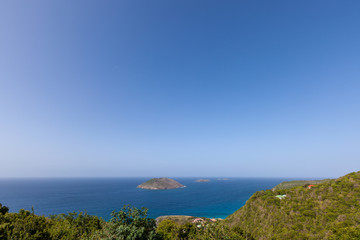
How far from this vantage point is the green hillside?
31.3 meters

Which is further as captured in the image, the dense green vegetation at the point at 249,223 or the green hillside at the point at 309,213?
the green hillside at the point at 309,213

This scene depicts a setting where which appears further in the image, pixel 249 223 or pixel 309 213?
pixel 249 223

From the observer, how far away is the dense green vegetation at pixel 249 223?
19.7 m

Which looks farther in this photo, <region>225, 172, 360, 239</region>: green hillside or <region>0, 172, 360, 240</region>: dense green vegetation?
<region>225, 172, 360, 239</region>: green hillside

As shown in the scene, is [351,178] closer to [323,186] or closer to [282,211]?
[323,186]

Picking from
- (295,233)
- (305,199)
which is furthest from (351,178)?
(295,233)

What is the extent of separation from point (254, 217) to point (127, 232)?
46923 mm

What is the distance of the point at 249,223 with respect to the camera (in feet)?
155

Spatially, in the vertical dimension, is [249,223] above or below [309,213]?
below

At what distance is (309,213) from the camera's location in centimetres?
3678

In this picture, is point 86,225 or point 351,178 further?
point 351,178

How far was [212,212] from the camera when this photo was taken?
100 m

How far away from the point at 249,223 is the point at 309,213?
1750 cm

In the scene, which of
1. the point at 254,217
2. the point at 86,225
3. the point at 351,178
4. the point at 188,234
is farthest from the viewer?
the point at 254,217
